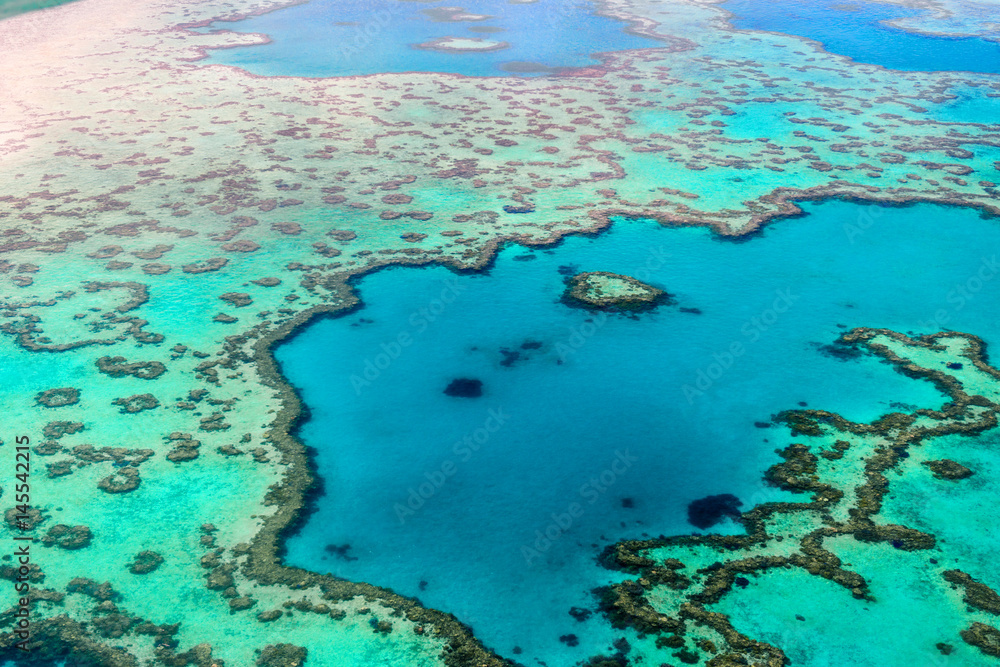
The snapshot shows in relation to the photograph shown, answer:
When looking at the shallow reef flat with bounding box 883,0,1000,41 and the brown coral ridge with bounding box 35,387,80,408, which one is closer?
the brown coral ridge with bounding box 35,387,80,408

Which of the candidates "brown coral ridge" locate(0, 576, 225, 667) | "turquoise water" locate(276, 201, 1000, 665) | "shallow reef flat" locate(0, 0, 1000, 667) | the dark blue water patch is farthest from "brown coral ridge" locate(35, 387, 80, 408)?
the dark blue water patch

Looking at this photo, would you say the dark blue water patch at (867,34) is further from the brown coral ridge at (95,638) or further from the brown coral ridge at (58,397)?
the brown coral ridge at (95,638)

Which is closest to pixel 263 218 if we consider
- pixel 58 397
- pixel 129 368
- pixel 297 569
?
pixel 129 368

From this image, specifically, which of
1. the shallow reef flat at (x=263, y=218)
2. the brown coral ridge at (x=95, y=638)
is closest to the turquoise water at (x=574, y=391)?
the shallow reef flat at (x=263, y=218)

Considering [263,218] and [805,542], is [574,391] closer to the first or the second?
[805,542]

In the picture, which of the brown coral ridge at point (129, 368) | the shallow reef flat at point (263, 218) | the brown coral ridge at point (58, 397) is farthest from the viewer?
the brown coral ridge at point (129, 368)

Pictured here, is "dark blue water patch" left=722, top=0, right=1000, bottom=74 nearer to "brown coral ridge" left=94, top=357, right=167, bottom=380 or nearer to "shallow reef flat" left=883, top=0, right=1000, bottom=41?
"shallow reef flat" left=883, top=0, right=1000, bottom=41

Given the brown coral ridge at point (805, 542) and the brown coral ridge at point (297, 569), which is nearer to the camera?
the brown coral ridge at point (297, 569)
